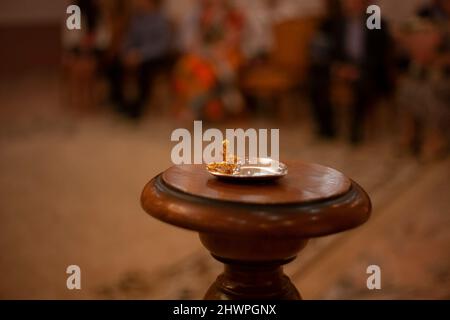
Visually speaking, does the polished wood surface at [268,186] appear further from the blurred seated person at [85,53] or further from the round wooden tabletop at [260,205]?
the blurred seated person at [85,53]

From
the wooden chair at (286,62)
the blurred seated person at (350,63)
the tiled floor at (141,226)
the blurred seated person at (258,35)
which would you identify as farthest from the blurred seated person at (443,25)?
the blurred seated person at (258,35)

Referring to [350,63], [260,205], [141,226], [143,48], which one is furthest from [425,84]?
[260,205]

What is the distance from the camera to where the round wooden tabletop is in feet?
4.83

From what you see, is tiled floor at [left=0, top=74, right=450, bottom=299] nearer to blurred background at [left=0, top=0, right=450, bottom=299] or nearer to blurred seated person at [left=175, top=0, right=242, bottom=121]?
blurred background at [left=0, top=0, right=450, bottom=299]

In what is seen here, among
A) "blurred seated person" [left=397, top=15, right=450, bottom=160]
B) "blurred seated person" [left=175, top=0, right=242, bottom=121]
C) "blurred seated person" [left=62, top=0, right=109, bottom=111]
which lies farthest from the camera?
"blurred seated person" [left=62, top=0, right=109, bottom=111]

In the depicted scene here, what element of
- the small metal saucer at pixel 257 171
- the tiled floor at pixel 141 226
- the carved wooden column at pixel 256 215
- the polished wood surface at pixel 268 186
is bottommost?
the tiled floor at pixel 141 226

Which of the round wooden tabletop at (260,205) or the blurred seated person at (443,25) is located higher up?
the blurred seated person at (443,25)

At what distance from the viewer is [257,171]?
70.0 inches

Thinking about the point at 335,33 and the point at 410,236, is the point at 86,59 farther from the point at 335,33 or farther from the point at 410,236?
the point at 410,236

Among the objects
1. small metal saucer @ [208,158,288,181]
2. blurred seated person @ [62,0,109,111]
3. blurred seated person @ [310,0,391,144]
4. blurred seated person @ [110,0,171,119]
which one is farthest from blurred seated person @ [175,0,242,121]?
small metal saucer @ [208,158,288,181]

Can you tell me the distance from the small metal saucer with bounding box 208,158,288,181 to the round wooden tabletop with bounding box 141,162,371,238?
2 cm

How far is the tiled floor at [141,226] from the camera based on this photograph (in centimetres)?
286

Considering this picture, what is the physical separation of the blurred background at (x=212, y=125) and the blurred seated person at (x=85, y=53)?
0.06 ft

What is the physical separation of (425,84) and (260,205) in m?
3.54
